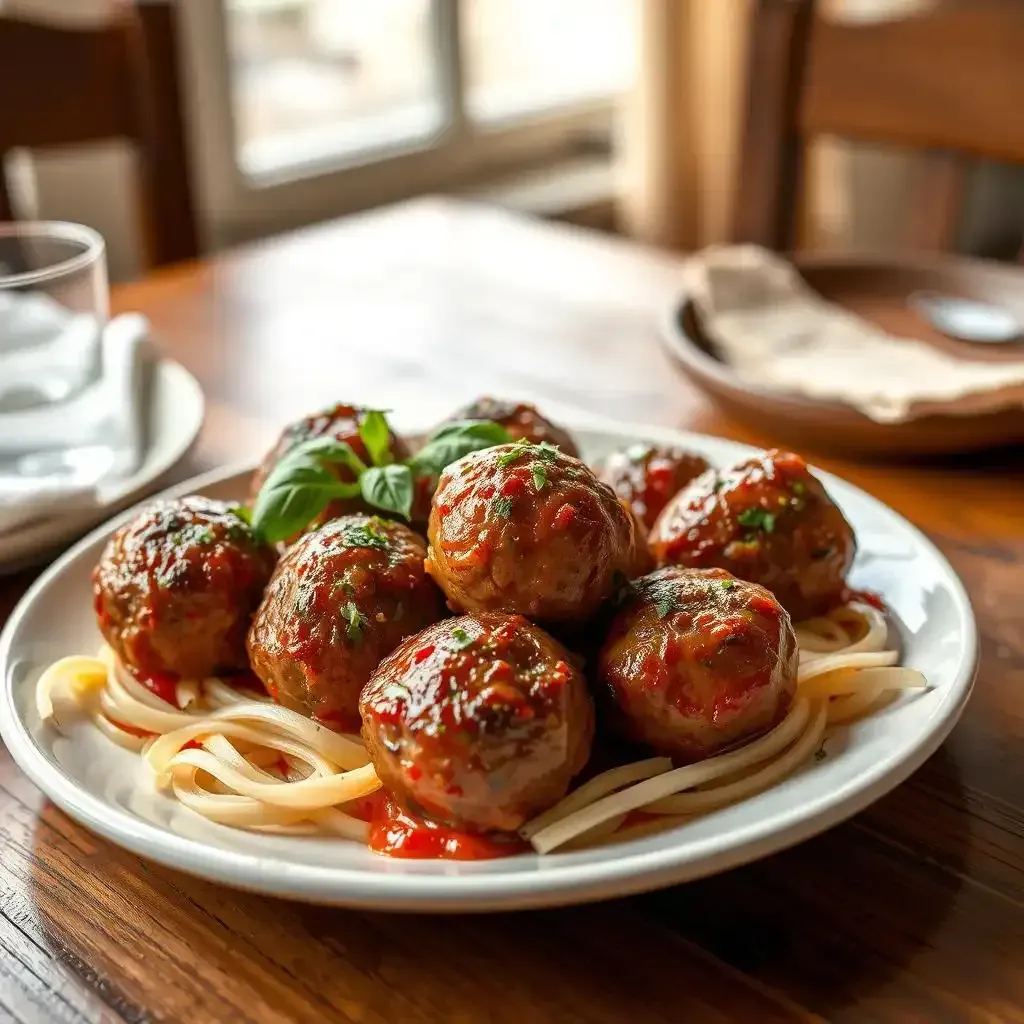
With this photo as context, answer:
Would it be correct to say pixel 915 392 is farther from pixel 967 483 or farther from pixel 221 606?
pixel 221 606

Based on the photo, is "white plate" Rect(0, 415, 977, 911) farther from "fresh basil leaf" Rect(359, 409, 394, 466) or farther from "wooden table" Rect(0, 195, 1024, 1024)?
"fresh basil leaf" Rect(359, 409, 394, 466)

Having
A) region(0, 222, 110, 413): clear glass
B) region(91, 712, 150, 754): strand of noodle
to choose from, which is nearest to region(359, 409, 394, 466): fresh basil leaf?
region(91, 712, 150, 754): strand of noodle

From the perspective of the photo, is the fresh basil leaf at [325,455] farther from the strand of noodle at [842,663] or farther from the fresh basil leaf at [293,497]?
the strand of noodle at [842,663]

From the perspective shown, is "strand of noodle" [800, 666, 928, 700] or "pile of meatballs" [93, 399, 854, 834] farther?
"strand of noodle" [800, 666, 928, 700]

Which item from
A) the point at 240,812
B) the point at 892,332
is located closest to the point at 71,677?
the point at 240,812

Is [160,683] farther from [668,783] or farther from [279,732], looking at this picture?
[668,783]
